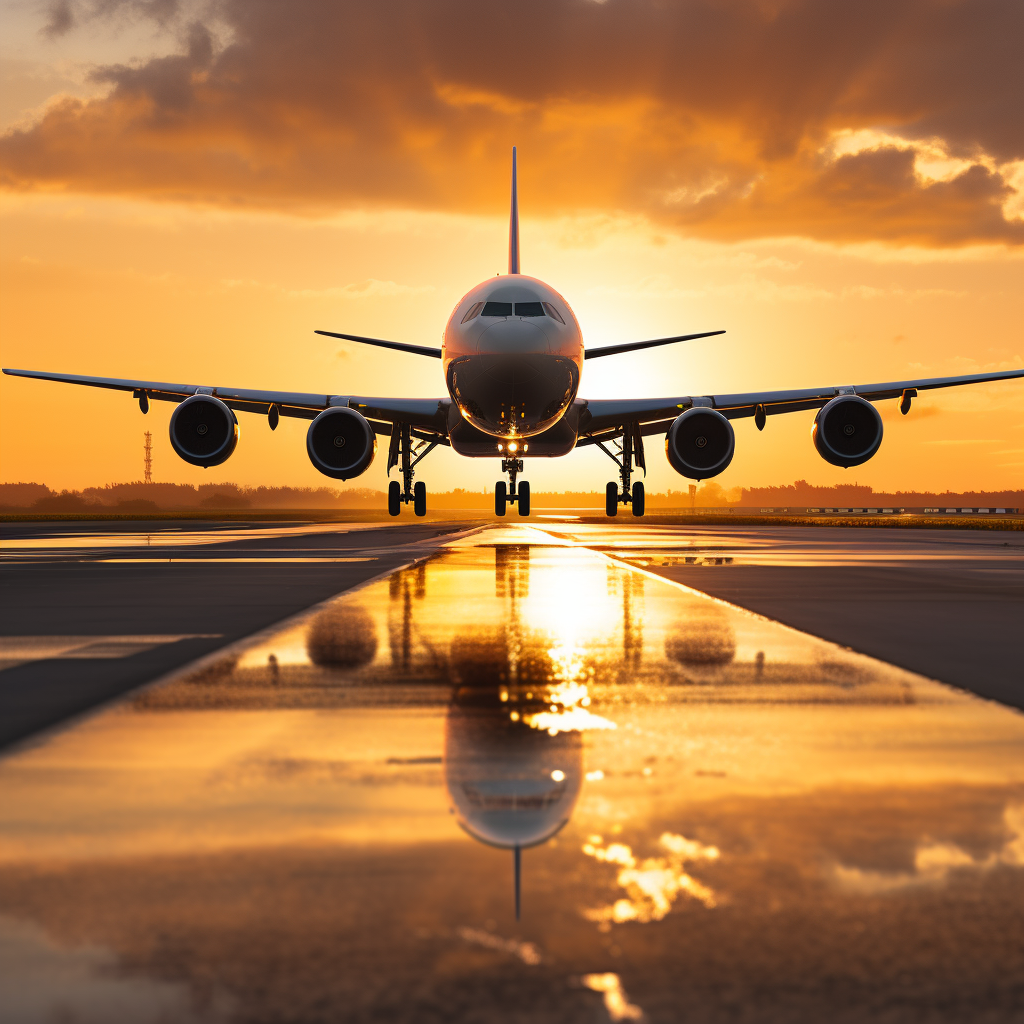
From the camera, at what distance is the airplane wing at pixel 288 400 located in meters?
31.5

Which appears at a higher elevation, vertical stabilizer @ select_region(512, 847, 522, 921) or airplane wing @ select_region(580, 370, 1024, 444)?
airplane wing @ select_region(580, 370, 1024, 444)

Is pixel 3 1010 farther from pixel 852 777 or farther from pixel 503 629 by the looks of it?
pixel 503 629

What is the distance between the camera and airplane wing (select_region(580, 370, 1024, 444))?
3170cm

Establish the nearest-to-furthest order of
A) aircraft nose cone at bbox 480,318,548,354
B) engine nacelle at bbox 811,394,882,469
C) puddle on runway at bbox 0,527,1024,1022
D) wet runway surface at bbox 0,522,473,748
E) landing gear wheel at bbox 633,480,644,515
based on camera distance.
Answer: puddle on runway at bbox 0,527,1024,1022
wet runway surface at bbox 0,522,473,748
aircraft nose cone at bbox 480,318,548,354
engine nacelle at bbox 811,394,882,469
landing gear wheel at bbox 633,480,644,515

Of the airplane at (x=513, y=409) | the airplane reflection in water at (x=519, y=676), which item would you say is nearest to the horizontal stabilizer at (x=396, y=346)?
the airplane at (x=513, y=409)

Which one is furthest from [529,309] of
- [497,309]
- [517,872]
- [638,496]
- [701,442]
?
[517,872]

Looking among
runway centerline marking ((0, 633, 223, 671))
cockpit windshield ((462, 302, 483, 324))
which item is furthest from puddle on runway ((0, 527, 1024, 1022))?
cockpit windshield ((462, 302, 483, 324))

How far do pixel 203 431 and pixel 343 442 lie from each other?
3990mm

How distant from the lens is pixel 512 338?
82.8 feet

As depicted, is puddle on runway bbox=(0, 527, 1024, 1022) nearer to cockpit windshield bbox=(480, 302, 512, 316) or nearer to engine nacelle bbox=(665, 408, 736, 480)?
cockpit windshield bbox=(480, 302, 512, 316)

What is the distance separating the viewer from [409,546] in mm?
27547

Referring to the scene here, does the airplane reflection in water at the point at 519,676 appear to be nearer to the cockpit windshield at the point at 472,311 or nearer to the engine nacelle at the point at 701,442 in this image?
the cockpit windshield at the point at 472,311

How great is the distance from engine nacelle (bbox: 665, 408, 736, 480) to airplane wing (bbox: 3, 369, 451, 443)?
695cm

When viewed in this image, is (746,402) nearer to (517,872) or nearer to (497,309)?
(497,309)
